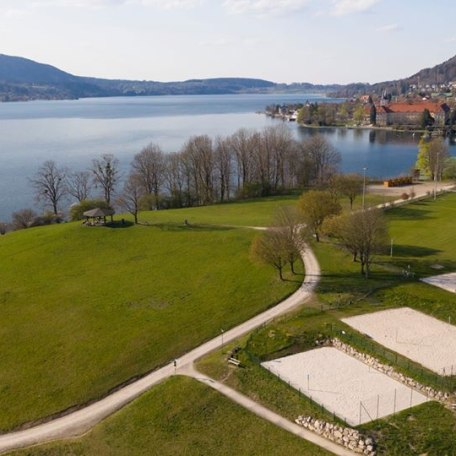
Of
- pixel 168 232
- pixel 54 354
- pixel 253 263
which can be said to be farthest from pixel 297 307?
pixel 168 232

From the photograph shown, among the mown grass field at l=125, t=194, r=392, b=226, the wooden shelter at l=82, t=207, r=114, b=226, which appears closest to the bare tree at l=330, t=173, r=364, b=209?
the mown grass field at l=125, t=194, r=392, b=226

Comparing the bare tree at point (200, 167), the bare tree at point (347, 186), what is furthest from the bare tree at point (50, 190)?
the bare tree at point (347, 186)

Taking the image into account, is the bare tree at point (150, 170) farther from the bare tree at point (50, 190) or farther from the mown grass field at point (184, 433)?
the mown grass field at point (184, 433)

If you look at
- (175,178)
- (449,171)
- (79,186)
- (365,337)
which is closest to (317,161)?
(449,171)

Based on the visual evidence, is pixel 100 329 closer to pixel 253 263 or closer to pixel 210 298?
pixel 210 298

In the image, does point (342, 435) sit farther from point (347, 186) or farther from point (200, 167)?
point (200, 167)
